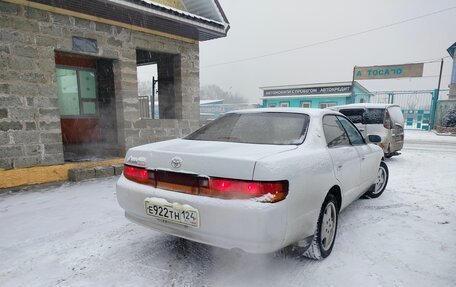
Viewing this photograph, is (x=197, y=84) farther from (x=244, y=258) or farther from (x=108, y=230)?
(x=244, y=258)

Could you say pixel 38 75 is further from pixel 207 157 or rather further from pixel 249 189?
pixel 249 189

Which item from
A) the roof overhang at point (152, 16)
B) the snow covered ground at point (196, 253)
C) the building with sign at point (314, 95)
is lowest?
the snow covered ground at point (196, 253)

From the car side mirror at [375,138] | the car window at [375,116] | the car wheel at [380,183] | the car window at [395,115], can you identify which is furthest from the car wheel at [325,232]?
the car window at [395,115]

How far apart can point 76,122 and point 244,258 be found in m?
6.00

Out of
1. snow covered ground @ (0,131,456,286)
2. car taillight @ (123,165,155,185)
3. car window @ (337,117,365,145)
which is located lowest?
snow covered ground @ (0,131,456,286)

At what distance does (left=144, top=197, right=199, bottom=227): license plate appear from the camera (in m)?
2.09

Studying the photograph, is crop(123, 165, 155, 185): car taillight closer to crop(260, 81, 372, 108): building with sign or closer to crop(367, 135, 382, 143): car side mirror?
crop(367, 135, 382, 143): car side mirror

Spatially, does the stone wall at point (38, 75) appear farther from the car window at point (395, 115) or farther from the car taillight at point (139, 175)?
the car window at point (395, 115)

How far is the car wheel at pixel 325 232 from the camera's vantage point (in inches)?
97.4

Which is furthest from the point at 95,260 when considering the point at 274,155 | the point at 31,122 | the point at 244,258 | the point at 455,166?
the point at 455,166

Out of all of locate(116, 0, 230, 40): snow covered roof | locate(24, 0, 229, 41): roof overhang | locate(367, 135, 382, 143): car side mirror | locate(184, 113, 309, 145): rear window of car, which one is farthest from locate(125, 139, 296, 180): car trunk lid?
locate(116, 0, 230, 40): snow covered roof

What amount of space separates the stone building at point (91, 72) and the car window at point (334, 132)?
14.2 ft

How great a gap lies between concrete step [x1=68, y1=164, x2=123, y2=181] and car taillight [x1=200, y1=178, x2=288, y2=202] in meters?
4.30

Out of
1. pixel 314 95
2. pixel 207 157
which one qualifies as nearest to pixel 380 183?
pixel 207 157
